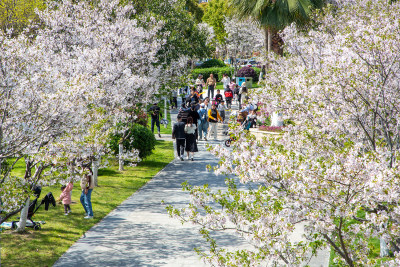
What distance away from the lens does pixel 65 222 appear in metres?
12.0

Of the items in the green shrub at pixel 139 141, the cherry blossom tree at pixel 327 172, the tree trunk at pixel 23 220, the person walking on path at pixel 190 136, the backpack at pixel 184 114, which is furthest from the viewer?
the backpack at pixel 184 114

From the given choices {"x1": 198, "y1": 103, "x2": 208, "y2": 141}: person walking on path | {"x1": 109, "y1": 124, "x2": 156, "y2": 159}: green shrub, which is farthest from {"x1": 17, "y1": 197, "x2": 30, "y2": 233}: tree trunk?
{"x1": 198, "y1": 103, "x2": 208, "y2": 141}: person walking on path

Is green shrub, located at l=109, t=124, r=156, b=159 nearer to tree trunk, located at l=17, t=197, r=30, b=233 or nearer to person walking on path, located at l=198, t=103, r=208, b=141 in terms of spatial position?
person walking on path, located at l=198, t=103, r=208, b=141

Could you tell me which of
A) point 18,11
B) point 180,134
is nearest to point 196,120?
point 180,134

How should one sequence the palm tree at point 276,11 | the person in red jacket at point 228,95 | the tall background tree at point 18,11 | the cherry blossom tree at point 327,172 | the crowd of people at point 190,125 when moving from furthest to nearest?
the tall background tree at point 18,11 < the person in red jacket at point 228,95 < the palm tree at point 276,11 < the crowd of people at point 190,125 < the cherry blossom tree at point 327,172

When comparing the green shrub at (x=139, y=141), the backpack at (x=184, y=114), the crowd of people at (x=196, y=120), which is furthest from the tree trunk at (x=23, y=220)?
the backpack at (x=184, y=114)

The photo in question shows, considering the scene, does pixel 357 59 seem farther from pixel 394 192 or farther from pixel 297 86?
pixel 394 192

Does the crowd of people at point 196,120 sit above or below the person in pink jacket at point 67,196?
above

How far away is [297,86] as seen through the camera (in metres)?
8.89

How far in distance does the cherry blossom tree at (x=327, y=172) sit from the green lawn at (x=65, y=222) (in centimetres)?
481

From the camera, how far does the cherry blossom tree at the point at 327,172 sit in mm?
5125

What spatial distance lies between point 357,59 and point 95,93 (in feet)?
18.3

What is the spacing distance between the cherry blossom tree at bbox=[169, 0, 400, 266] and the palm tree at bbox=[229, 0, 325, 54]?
1221 centimetres

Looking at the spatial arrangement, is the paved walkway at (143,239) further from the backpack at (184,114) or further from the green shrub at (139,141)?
the backpack at (184,114)
